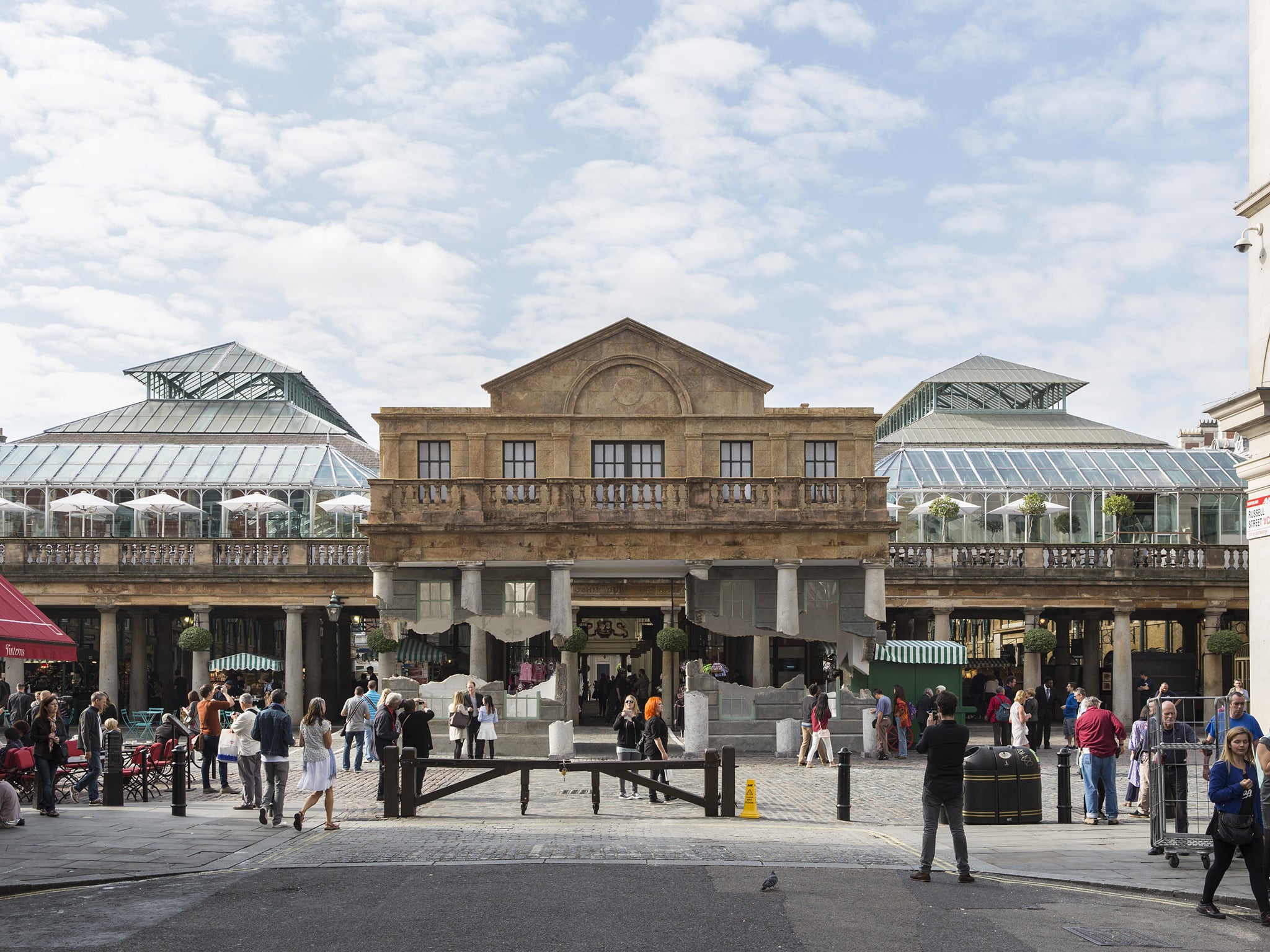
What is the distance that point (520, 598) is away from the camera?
33250 mm

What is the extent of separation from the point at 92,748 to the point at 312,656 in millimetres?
24672

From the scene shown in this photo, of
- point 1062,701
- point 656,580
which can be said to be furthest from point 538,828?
point 1062,701

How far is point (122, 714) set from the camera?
137 ft

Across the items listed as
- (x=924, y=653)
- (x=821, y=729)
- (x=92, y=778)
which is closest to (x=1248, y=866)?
(x=821, y=729)

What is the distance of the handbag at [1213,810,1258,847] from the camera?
36.8 ft

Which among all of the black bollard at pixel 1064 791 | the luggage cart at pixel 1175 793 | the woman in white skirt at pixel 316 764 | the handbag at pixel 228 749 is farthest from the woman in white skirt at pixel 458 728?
the luggage cart at pixel 1175 793

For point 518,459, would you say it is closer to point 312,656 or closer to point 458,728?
point 458,728

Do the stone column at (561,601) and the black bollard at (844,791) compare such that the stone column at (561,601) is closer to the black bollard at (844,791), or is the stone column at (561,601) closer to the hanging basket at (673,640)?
the hanging basket at (673,640)

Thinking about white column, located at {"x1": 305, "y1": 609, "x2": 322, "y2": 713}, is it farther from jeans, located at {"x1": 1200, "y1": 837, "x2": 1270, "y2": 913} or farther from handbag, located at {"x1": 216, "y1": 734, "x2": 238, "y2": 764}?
jeans, located at {"x1": 1200, "y1": 837, "x2": 1270, "y2": 913}

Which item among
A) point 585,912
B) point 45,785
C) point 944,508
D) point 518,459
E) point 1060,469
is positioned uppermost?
point 1060,469

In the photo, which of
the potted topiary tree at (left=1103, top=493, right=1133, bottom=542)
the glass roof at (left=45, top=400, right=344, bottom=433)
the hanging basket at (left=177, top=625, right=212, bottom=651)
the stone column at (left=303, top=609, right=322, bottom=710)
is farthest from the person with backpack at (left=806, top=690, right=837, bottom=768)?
the glass roof at (left=45, top=400, right=344, bottom=433)

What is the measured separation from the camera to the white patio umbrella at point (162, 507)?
44.3 meters

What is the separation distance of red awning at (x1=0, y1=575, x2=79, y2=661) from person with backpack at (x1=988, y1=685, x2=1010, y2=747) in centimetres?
1773

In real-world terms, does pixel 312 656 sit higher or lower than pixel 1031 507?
lower
